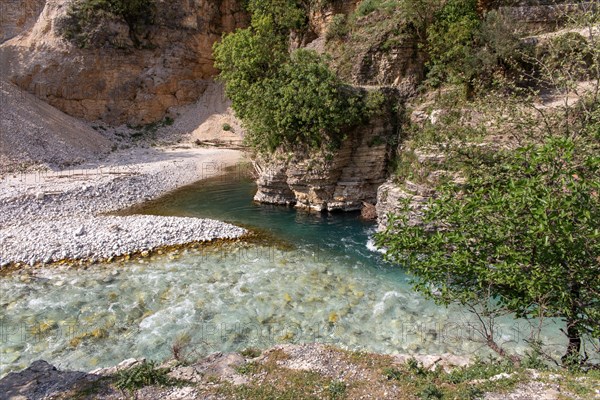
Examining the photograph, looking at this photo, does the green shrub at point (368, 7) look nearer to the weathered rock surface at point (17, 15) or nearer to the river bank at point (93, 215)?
the river bank at point (93, 215)

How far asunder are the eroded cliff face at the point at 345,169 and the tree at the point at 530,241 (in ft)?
36.3

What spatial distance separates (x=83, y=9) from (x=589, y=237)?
3798 centimetres

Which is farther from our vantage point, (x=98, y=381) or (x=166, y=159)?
(x=166, y=159)

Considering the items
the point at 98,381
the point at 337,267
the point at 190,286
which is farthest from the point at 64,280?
the point at 337,267

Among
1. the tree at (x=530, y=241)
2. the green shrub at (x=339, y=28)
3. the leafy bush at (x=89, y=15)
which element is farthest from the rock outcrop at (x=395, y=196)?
the leafy bush at (x=89, y=15)

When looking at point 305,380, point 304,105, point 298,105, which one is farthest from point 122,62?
point 305,380

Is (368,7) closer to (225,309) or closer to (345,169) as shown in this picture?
(345,169)

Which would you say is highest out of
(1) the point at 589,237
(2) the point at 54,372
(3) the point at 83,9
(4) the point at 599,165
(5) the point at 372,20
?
(3) the point at 83,9

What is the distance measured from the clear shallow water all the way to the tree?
3037mm

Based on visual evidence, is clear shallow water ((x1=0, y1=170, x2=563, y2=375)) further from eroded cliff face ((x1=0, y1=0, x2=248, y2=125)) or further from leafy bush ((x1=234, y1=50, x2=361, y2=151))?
eroded cliff face ((x1=0, y1=0, x2=248, y2=125))

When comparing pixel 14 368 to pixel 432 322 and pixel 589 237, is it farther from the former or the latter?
pixel 589 237

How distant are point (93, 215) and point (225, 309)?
35.4 feet

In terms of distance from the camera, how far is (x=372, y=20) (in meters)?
19.2

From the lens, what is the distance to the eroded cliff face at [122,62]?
102 ft
